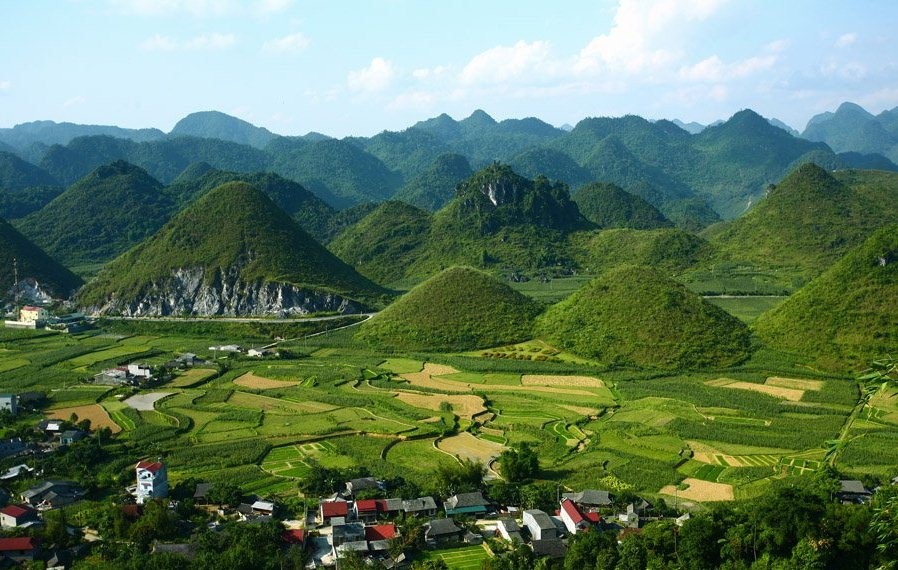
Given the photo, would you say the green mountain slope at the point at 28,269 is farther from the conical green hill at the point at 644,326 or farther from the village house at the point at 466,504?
the village house at the point at 466,504

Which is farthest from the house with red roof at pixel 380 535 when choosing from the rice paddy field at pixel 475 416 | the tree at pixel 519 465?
the tree at pixel 519 465

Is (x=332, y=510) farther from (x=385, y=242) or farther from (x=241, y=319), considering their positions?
(x=385, y=242)

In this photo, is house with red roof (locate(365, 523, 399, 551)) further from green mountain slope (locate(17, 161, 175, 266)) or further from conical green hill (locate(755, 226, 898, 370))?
green mountain slope (locate(17, 161, 175, 266))

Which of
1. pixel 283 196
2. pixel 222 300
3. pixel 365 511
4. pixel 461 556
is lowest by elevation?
pixel 461 556

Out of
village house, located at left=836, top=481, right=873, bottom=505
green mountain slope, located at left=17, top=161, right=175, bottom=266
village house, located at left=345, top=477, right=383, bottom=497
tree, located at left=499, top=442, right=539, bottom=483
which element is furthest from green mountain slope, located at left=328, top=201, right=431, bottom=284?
village house, located at left=836, top=481, right=873, bottom=505

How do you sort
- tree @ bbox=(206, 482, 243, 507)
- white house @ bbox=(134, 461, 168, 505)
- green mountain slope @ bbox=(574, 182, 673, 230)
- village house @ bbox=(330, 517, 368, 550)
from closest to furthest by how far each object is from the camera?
village house @ bbox=(330, 517, 368, 550) < tree @ bbox=(206, 482, 243, 507) < white house @ bbox=(134, 461, 168, 505) < green mountain slope @ bbox=(574, 182, 673, 230)

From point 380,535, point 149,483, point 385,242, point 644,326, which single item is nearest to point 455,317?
point 644,326
